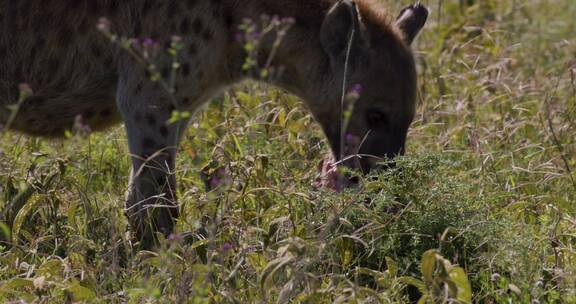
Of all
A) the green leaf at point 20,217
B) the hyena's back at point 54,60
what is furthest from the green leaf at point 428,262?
the hyena's back at point 54,60

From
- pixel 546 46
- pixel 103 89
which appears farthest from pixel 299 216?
pixel 546 46

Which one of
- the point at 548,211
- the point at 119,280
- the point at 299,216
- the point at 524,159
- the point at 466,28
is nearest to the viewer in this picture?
the point at 119,280

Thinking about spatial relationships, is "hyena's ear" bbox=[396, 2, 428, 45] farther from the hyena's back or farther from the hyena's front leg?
the hyena's back

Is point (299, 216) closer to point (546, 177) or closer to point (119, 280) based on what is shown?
point (119, 280)

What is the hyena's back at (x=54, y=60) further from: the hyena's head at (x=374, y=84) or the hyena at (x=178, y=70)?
the hyena's head at (x=374, y=84)

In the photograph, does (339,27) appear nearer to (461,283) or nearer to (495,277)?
(495,277)

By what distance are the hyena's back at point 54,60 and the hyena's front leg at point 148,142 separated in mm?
183

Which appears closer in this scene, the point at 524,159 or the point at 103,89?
the point at 103,89

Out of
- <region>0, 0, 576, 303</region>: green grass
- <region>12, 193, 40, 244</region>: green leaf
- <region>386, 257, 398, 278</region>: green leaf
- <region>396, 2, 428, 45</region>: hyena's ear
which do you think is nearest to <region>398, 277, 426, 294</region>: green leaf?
<region>0, 0, 576, 303</region>: green grass

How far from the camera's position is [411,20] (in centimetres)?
610

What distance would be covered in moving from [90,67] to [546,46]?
4174 mm

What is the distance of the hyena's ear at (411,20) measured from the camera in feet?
19.9

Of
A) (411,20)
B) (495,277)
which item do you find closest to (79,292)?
(495,277)

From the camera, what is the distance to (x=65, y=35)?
18.2 ft
